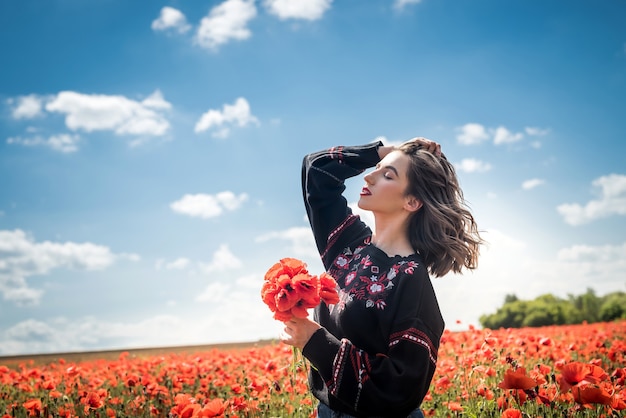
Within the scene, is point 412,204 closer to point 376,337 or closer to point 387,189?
point 387,189

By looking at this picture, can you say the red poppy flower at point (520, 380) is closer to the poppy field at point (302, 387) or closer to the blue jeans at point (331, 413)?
the poppy field at point (302, 387)

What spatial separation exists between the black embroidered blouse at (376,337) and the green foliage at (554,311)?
23060 millimetres

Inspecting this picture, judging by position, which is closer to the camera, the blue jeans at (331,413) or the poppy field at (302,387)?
the blue jeans at (331,413)

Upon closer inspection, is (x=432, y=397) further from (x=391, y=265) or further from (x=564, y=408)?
(x=391, y=265)

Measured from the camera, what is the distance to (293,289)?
2.53 meters

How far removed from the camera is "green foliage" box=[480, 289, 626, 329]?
2477 cm

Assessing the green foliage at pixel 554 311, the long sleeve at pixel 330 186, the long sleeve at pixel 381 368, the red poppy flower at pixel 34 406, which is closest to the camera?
the long sleeve at pixel 381 368

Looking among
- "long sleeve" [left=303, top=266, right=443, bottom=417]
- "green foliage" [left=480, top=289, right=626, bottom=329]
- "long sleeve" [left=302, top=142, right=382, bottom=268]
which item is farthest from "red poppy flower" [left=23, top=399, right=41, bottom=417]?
"green foliage" [left=480, top=289, right=626, bottom=329]

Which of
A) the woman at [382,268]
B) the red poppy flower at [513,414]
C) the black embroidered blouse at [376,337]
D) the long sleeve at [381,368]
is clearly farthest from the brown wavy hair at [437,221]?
the red poppy flower at [513,414]

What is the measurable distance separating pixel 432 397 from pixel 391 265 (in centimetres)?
293

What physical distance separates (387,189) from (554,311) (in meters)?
24.3

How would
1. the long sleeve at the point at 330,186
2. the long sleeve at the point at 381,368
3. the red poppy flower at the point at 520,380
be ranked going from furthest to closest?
the long sleeve at the point at 330,186 → the red poppy flower at the point at 520,380 → the long sleeve at the point at 381,368

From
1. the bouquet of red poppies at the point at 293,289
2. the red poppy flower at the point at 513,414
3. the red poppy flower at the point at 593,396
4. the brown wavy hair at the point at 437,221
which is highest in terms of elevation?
the brown wavy hair at the point at 437,221

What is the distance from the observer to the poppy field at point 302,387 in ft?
12.2
